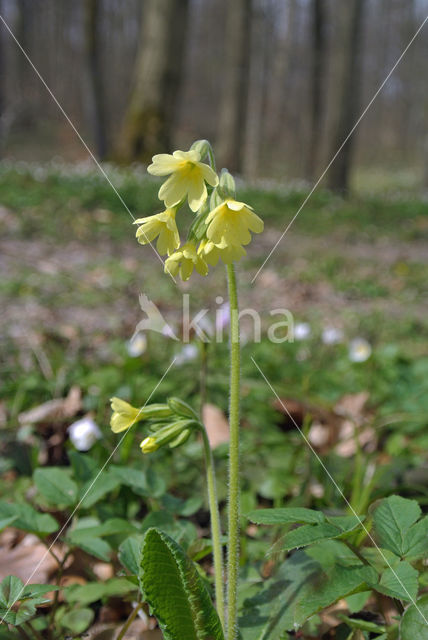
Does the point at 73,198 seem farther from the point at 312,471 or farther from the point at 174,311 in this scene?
the point at 312,471

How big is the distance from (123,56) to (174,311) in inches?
1232

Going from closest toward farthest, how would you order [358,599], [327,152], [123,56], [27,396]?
[358,599], [27,396], [327,152], [123,56]

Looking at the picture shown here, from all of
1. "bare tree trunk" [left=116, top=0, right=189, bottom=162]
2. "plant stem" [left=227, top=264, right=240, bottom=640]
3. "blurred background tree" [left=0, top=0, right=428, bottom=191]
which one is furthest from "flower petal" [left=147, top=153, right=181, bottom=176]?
"bare tree trunk" [left=116, top=0, right=189, bottom=162]

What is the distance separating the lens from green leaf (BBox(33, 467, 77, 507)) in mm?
1219

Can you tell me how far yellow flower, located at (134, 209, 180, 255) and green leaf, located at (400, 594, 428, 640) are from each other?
2.13ft

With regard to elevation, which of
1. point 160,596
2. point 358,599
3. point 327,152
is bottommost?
point 327,152

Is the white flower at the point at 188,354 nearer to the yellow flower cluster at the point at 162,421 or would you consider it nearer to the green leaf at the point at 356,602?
the yellow flower cluster at the point at 162,421

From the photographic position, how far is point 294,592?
3.34 ft

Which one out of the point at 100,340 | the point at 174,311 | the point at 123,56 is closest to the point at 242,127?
the point at 174,311

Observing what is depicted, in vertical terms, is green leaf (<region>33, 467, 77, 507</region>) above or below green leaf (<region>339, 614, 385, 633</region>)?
above

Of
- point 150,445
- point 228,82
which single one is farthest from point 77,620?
point 228,82

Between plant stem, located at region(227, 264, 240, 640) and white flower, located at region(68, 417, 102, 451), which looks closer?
→ plant stem, located at region(227, 264, 240, 640)

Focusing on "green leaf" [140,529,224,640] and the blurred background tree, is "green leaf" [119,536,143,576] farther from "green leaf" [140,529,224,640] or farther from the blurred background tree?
the blurred background tree

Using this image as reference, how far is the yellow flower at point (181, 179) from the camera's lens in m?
0.97
